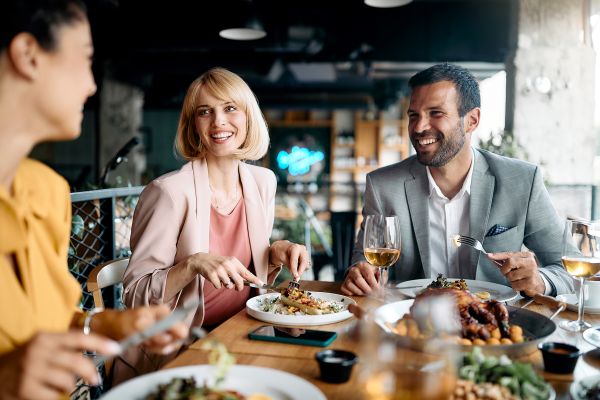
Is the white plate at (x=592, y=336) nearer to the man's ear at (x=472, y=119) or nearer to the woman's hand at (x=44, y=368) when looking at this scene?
the woman's hand at (x=44, y=368)

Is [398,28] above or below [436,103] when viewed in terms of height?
above

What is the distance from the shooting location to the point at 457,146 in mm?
2336

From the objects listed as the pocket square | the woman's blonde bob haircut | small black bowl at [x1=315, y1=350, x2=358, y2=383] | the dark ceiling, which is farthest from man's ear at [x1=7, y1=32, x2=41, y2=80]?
the dark ceiling

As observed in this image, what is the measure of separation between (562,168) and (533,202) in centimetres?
403

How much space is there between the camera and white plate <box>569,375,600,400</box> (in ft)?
3.15

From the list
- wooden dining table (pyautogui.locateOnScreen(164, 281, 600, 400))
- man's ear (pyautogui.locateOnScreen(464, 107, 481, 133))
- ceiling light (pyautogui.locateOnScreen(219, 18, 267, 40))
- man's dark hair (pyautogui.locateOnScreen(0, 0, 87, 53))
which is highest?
ceiling light (pyautogui.locateOnScreen(219, 18, 267, 40))

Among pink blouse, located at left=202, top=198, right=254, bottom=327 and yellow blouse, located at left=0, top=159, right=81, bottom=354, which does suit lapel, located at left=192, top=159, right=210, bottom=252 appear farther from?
yellow blouse, located at left=0, top=159, right=81, bottom=354

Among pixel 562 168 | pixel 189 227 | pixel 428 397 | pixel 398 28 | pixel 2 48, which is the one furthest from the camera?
pixel 398 28

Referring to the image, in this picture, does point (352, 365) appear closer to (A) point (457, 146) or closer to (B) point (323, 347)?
(B) point (323, 347)

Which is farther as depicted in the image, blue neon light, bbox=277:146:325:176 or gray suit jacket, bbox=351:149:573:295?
blue neon light, bbox=277:146:325:176

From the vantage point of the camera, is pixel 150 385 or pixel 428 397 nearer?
pixel 428 397

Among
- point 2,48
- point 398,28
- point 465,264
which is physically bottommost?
point 465,264

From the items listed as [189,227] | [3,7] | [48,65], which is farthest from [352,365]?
[189,227]

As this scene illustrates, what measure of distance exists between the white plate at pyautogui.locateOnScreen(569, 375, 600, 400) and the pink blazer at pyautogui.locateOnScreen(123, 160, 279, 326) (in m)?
1.18
